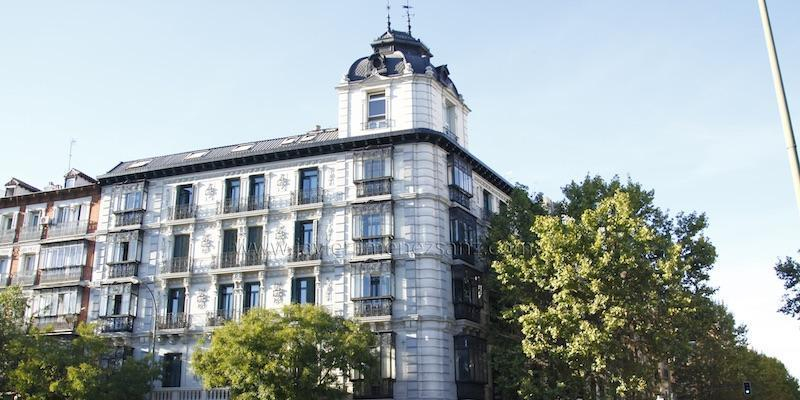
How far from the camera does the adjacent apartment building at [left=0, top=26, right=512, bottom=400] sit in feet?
122

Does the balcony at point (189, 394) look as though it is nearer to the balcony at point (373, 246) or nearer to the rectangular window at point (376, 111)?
the balcony at point (373, 246)

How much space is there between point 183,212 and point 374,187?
429 inches

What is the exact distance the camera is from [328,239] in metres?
39.3

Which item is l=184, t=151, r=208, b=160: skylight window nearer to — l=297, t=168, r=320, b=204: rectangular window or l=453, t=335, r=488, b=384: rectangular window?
l=297, t=168, r=320, b=204: rectangular window

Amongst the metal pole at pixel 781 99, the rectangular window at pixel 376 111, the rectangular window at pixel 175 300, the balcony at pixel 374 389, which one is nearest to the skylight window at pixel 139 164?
the rectangular window at pixel 175 300

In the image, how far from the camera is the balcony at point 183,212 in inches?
1670

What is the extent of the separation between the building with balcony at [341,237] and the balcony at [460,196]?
134 millimetres

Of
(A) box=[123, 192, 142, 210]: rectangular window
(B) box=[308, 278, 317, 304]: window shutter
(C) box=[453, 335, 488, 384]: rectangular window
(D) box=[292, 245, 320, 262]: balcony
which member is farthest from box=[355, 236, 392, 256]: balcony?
(A) box=[123, 192, 142, 210]: rectangular window

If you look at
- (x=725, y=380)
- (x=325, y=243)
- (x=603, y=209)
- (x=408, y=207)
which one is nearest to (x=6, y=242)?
(x=325, y=243)

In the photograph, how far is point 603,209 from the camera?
1366 inches

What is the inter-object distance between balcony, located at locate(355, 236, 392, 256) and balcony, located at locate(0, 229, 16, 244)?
23137 millimetres

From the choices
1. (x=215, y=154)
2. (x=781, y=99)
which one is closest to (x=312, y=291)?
(x=215, y=154)

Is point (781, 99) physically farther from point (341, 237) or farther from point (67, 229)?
point (67, 229)

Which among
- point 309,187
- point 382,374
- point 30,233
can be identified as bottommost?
point 382,374
